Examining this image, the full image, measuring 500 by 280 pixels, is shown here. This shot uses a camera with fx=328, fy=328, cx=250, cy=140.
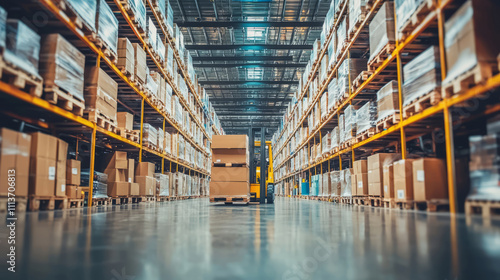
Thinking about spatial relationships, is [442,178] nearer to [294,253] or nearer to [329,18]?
[294,253]

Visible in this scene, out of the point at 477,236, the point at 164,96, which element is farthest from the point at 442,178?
the point at 164,96

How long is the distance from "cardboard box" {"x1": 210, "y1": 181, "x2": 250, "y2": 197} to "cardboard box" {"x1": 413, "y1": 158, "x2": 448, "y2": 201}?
473cm

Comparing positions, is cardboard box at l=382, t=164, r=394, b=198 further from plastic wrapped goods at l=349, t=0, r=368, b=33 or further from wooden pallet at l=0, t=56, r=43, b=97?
wooden pallet at l=0, t=56, r=43, b=97

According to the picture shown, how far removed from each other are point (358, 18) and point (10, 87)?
586 cm

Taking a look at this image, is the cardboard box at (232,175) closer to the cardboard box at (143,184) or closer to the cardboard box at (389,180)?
the cardboard box at (143,184)

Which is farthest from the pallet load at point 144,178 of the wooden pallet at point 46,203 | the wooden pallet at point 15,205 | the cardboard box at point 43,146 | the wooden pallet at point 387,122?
the wooden pallet at point 387,122

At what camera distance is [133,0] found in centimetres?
669

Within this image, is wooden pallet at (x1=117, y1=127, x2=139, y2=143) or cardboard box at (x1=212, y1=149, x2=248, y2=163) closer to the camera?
wooden pallet at (x1=117, y1=127, x2=139, y2=143)

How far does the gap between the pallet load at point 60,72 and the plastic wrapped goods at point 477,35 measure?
15.5 ft

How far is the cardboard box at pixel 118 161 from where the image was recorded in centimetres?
662

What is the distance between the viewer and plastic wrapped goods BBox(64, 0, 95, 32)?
4579 mm

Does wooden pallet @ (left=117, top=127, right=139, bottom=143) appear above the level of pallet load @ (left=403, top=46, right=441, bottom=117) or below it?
below

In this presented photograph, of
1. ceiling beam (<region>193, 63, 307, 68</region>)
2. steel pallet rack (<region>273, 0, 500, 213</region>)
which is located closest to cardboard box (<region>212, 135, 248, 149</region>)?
steel pallet rack (<region>273, 0, 500, 213</region>)

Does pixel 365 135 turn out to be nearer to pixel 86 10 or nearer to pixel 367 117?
pixel 367 117
